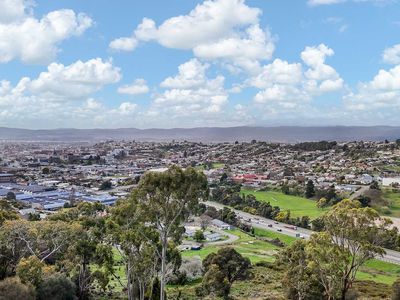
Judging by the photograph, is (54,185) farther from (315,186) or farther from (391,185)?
(391,185)

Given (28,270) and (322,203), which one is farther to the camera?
(322,203)

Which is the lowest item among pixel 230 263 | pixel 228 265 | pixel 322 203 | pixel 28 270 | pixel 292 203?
pixel 292 203

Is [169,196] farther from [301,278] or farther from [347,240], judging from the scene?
[301,278]

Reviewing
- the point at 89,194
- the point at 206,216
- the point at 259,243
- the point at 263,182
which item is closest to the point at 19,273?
the point at 259,243

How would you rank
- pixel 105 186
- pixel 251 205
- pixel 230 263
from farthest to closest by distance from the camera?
pixel 105 186 < pixel 251 205 < pixel 230 263

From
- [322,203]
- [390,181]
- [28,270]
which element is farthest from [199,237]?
[390,181]

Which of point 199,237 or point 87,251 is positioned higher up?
point 87,251

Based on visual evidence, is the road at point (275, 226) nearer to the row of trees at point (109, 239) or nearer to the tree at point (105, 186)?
the row of trees at point (109, 239)

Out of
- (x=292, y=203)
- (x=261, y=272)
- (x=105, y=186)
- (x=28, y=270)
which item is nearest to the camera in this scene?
(x=28, y=270)
